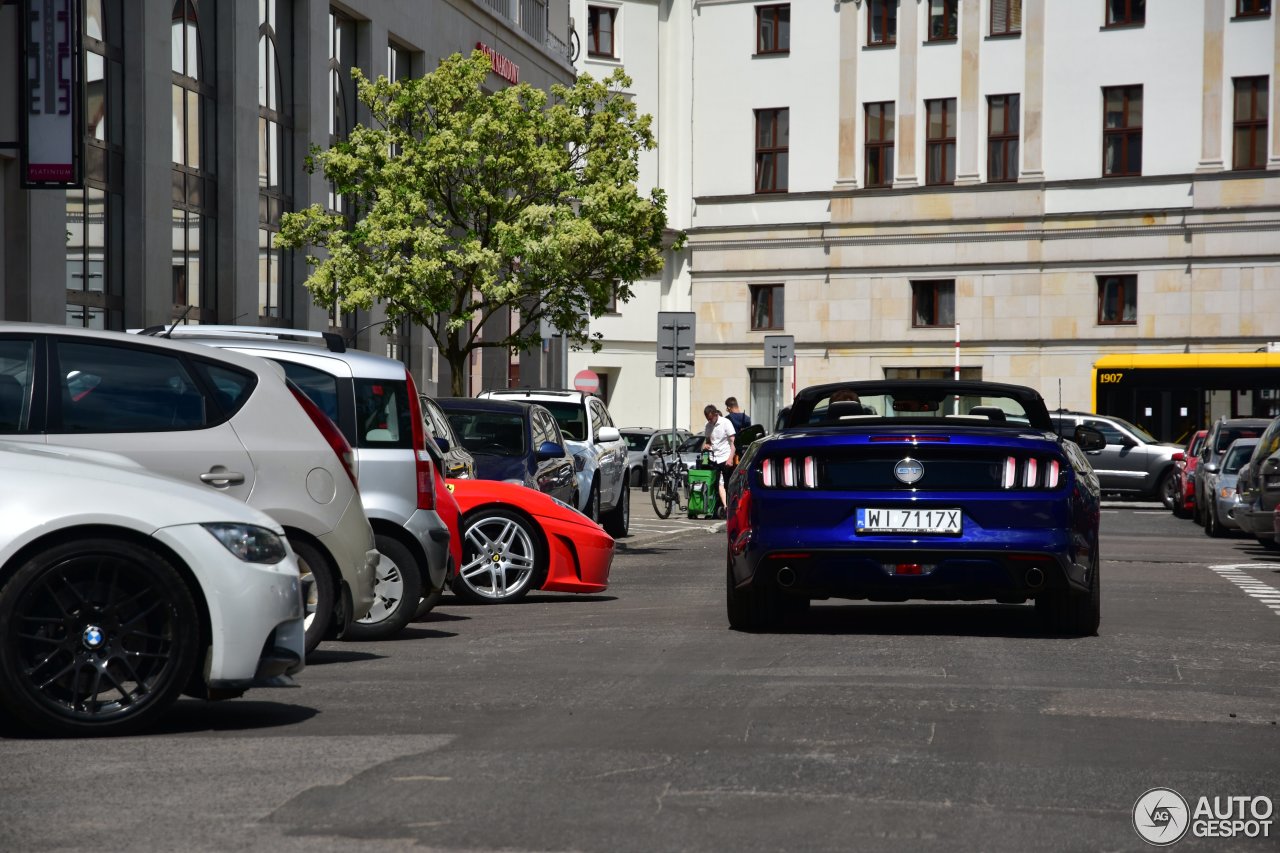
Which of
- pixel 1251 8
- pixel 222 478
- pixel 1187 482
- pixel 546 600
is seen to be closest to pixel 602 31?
pixel 1251 8

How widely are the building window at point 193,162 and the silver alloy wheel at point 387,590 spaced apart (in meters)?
16.9

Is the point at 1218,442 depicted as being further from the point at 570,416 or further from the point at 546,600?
the point at 546,600

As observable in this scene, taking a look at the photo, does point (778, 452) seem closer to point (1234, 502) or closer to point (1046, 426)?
point (1046, 426)

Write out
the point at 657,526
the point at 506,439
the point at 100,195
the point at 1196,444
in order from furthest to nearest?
the point at 1196,444, the point at 657,526, the point at 100,195, the point at 506,439

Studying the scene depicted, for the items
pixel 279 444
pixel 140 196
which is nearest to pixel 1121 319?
pixel 140 196

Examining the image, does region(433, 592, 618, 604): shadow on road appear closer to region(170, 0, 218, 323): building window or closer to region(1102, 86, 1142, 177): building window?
region(170, 0, 218, 323): building window

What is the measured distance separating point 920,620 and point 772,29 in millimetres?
52531

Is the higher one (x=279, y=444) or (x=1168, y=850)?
(x=279, y=444)

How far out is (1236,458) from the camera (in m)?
27.6

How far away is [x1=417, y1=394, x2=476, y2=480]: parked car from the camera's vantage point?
14711 millimetres

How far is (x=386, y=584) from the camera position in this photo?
11180 mm

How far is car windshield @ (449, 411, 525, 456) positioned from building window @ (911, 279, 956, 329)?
4288cm

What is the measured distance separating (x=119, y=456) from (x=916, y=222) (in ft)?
175

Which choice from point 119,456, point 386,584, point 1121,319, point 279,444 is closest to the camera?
point 119,456
